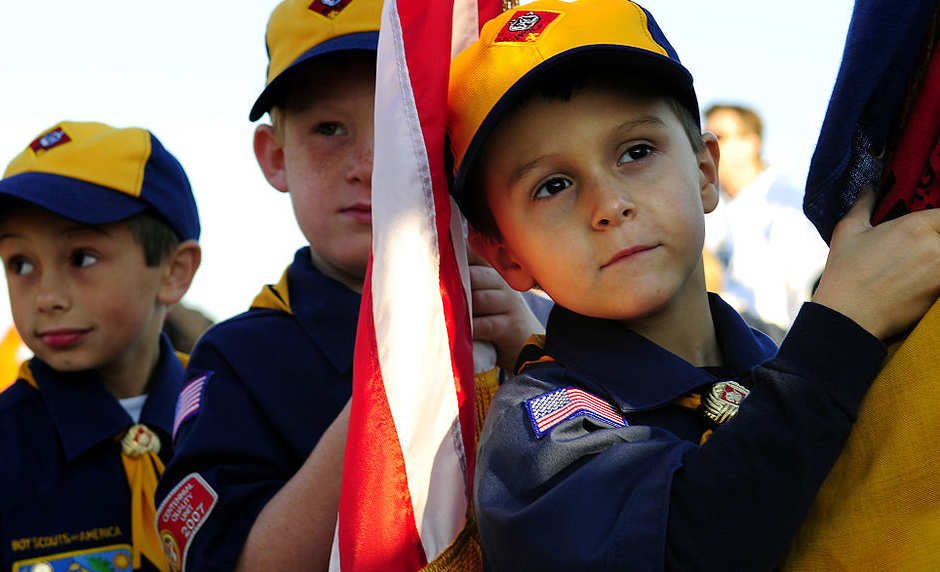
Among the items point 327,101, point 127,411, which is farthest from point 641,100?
point 127,411

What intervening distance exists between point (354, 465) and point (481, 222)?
463 mm

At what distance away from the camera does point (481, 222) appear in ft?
5.66

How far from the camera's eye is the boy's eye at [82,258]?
2801 mm

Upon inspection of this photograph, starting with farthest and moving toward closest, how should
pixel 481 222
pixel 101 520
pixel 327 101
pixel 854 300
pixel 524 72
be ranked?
pixel 101 520 < pixel 327 101 < pixel 481 222 < pixel 524 72 < pixel 854 300

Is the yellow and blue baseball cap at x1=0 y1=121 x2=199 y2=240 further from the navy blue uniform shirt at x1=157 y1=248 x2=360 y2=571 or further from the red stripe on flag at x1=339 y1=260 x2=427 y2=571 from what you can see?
the red stripe on flag at x1=339 y1=260 x2=427 y2=571

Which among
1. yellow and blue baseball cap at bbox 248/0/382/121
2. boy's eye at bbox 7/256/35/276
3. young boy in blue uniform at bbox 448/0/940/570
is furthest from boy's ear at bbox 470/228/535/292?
boy's eye at bbox 7/256/35/276

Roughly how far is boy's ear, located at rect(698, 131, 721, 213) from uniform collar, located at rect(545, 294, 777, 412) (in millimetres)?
213

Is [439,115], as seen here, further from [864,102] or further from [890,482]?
[890,482]

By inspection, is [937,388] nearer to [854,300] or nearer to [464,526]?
[854,300]

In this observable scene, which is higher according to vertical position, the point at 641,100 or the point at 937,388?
the point at 641,100

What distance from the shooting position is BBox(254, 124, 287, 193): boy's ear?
241cm

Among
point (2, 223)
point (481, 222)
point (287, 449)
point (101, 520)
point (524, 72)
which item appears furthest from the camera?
point (2, 223)

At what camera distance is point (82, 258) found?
2814 millimetres

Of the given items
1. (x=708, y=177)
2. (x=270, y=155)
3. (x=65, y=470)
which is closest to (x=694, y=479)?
(x=708, y=177)
